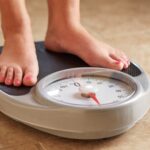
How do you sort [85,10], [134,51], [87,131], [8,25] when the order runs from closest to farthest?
[87,131] → [8,25] → [134,51] → [85,10]

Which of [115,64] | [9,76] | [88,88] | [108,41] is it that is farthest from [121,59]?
[108,41]

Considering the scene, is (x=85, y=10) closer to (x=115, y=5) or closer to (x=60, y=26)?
(x=115, y=5)

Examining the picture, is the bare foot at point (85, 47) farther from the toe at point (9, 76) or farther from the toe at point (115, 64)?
the toe at point (9, 76)

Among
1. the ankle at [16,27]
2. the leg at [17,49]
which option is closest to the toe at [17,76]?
the leg at [17,49]

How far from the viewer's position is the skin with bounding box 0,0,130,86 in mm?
1078

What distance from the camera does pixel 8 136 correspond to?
3.27ft

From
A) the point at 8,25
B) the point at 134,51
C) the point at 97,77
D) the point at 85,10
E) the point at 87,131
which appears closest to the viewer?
the point at 87,131

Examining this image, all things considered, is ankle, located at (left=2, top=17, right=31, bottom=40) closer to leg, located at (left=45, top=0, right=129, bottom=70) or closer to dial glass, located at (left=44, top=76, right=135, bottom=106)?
leg, located at (left=45, top=0, right=129, bottom=70)

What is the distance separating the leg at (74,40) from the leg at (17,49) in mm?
80

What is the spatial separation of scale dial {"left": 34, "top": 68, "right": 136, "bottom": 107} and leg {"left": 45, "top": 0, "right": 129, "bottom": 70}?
0.05 m

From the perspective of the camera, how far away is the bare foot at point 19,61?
1046mm

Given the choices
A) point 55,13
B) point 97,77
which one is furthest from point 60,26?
point 97,77

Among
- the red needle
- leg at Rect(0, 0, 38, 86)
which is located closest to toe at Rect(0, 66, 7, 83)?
leg at Rect(0, 0, 38, 86)

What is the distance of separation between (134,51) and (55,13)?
0.31m
